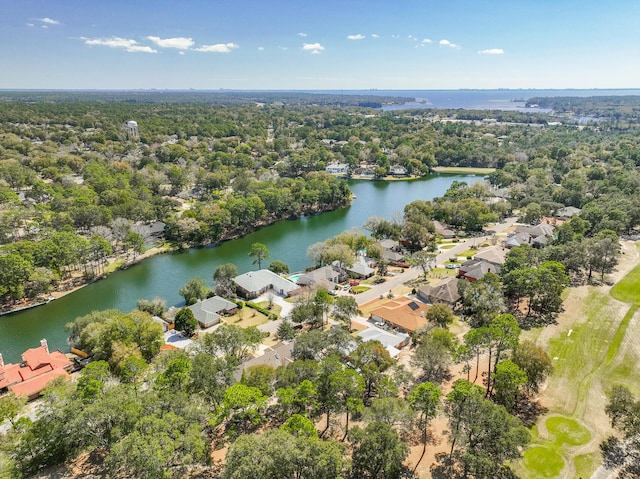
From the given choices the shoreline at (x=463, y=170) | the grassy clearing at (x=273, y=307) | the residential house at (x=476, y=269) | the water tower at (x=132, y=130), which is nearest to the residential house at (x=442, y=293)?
the residential house at (x=476, y=269)

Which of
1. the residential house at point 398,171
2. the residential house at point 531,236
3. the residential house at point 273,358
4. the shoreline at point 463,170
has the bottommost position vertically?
the residential house at point 273,358

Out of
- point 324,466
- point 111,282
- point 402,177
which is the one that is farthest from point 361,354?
point 402,177

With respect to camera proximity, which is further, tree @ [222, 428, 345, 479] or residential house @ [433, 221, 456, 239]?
residential house @ [433, 221, 456, 239]

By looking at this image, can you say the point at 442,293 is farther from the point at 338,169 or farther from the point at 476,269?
the point at 338,169

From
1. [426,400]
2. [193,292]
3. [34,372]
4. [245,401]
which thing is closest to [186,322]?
[193,292]

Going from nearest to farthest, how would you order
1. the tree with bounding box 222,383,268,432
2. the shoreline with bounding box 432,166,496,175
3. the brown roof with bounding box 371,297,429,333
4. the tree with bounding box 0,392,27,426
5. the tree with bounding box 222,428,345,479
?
the tree with bounding box 222,428,345,479 → the tree with bounding box 222,383,268,432 → the tree with bounding box 0,392,27,426 → the brown roof with bounding box 371,297,429,333 → the shoreline with bounding box 432,166,496,175

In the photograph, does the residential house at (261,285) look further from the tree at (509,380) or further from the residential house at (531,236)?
the residential house at (531,236)

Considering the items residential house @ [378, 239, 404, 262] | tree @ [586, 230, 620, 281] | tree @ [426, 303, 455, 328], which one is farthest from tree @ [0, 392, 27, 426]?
tree @ [586, 230, 620, 281]

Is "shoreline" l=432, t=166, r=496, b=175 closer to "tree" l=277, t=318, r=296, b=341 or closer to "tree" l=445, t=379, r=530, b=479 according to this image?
"tree" l=277, t=318, r=296, b=341

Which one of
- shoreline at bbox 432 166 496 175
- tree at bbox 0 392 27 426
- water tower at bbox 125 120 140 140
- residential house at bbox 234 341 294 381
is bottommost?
residential house at bbox 234 341 294 381
